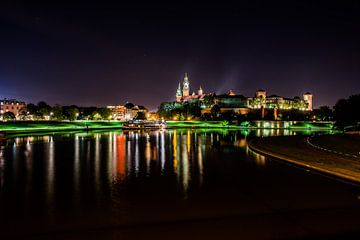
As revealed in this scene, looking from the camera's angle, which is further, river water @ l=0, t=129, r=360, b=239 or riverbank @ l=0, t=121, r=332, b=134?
riverbank @ l=0, t=121, r=332, b=134

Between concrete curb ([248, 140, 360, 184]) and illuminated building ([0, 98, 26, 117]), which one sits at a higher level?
illuminated building ([0, 98, 26, 117])

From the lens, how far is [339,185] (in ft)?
40.7

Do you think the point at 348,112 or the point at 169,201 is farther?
the point at 348,112

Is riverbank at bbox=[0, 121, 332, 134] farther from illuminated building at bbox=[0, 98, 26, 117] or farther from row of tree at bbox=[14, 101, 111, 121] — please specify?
illuminated building at bbox=[0, 98, 26, 117]

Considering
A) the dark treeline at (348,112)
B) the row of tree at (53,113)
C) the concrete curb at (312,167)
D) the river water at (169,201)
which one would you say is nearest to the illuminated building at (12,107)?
the row of tree at (53,113)

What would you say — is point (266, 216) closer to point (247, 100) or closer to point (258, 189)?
point (258, 189)

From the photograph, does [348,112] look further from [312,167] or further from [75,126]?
[75,126]

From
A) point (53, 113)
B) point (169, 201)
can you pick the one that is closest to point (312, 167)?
point (169, 201)

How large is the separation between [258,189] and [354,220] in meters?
3.98

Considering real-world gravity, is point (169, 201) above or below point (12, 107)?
below

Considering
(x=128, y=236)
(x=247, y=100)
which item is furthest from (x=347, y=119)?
(x=247, y=100)

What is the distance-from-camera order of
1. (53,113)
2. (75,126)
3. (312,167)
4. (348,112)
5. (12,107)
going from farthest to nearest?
(12,107) → (53,113) → (75,126) → (348,112) → (312,167)

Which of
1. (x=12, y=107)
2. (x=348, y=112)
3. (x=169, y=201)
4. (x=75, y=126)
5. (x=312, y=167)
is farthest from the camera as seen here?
(x=12, y=107)

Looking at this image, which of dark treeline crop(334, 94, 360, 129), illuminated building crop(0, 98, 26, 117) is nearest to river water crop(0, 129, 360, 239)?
dark treeline crop(334, 94, 360, 129)
